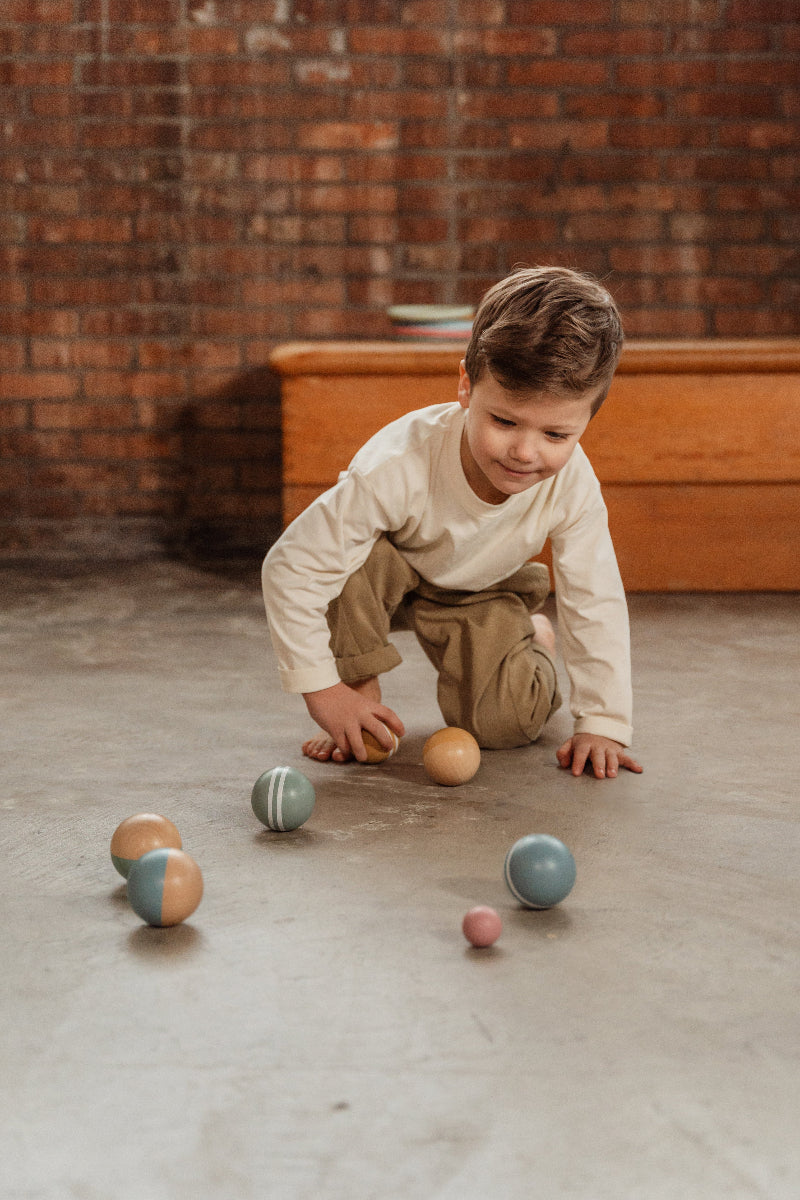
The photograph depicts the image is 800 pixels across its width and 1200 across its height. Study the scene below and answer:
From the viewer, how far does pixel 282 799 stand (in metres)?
1.47

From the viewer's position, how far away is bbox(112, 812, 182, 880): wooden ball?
4.29 feet

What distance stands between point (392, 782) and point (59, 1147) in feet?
2.92

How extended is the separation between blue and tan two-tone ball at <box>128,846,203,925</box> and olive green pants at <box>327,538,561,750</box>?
26.8 inches

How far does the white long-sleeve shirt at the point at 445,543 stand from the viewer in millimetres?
1726

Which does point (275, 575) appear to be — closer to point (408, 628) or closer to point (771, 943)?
point (408, 628)

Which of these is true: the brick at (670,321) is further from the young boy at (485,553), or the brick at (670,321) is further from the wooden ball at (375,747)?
the wooden ball at (375,747)

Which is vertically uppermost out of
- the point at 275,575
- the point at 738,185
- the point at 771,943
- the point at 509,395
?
the point at 738,185

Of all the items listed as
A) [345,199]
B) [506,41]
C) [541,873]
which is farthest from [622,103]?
[541,873]

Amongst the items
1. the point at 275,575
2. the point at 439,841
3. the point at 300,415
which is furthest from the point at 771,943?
the point at 300,415

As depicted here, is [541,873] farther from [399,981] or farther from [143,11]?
[143,11]

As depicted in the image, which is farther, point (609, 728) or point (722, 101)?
point (722, 101)

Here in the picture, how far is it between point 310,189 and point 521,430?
2.60m

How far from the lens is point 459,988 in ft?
3.59

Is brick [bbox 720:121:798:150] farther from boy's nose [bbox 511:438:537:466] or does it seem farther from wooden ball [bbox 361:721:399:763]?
wooden ball [bbox 361:721:399:763]
